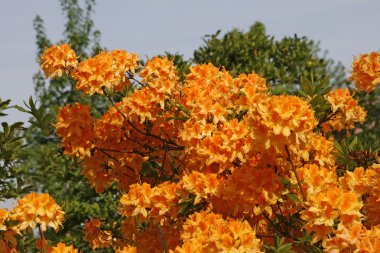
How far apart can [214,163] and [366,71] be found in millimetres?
1503

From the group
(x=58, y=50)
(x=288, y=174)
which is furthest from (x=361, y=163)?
(x=58, y=50)

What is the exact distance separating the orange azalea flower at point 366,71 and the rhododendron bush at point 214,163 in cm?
1

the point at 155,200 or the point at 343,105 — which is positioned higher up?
the point at 343,105

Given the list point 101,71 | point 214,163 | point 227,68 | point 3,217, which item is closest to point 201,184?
point 214,163

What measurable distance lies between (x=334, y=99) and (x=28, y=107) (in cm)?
229

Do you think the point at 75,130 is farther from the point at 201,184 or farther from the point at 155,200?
the point at 201,184

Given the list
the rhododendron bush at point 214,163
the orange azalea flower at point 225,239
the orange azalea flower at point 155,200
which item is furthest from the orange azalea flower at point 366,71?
the orange azalea flower at point 225,239

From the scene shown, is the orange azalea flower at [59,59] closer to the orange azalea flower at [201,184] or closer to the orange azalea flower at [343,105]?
the orange azalea flower at [201,184]

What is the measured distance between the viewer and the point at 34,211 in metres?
4.14

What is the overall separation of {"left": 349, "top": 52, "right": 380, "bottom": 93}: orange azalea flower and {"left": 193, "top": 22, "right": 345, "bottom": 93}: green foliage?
7.96ft

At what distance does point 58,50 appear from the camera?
453 centimetres

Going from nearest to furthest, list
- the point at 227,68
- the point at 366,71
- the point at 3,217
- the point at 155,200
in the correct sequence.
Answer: the point at 155,200, the point at 3,217, the point at 366,71, the point at 227,68

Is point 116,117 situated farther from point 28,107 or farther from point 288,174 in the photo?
point 288,174

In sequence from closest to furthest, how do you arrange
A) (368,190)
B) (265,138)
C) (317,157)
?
(265,138), (368,190), (317,157)
